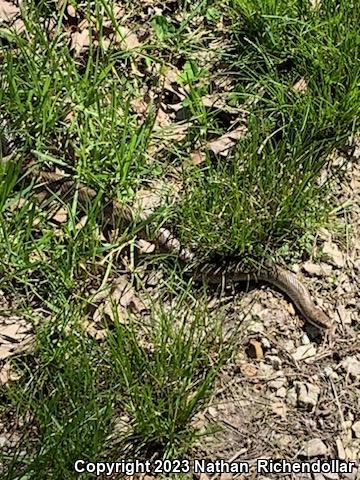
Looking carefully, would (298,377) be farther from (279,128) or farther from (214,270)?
(279,128)

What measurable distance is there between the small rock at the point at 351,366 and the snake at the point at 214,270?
5.4 inches

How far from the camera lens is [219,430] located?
2.86 meters

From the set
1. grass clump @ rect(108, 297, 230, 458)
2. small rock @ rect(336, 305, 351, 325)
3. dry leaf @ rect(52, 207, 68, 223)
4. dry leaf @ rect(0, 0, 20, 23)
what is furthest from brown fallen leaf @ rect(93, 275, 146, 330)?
dry leaf @ rect(0, 0, 20, 23)

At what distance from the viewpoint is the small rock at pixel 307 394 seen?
303cm

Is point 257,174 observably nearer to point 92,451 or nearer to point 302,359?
point 302,359

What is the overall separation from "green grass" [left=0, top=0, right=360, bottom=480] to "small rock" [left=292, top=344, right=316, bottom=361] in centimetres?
30

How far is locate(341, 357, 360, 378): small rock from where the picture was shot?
10.2ft

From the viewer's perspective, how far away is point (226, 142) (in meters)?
3.57

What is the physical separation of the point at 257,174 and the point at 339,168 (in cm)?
46

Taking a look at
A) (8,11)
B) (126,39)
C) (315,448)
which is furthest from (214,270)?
(8,11)

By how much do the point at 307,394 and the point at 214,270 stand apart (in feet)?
1.87

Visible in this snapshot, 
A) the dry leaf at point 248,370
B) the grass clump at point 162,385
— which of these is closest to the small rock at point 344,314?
the dry leaf at point 248,370

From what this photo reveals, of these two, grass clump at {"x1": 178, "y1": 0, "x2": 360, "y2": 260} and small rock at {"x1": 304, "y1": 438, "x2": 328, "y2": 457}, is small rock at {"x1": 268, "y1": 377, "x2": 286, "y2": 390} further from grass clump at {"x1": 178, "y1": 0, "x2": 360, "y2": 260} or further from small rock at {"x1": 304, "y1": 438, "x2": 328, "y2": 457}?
grass clump at {"x1": 178, "y1": 0, "x2": 360, "y2": 260}

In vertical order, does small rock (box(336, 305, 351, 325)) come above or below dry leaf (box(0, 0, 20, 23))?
below
